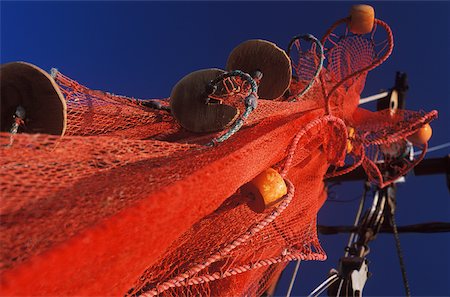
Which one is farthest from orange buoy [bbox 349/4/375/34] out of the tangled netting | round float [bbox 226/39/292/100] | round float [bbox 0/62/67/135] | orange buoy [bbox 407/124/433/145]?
round float [bbox 0/62/67/135]

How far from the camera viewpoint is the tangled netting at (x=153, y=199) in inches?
27.9

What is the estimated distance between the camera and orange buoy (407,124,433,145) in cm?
247

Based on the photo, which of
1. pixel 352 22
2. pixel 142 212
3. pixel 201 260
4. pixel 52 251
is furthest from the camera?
pixel 352 22

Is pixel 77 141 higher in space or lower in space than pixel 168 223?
higher

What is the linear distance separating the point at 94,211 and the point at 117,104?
754mm

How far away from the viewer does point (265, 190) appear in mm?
1165

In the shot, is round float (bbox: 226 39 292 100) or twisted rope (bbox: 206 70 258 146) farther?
round float (bbox: 226 39 292 100)

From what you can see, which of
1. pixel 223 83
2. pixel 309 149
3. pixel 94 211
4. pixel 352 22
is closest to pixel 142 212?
pixel 94 211

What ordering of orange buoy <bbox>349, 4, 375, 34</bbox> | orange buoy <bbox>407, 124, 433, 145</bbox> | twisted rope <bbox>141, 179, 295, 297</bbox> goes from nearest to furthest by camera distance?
twisted rope <bbox>141, 179, 295, 297</bbox> → orange buoy <bbox>349, 4, 375, 34</bbox> → orange buoy <bbox>407, 124, 433, 145</bbox>

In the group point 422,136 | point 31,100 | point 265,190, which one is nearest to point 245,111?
point 265,190

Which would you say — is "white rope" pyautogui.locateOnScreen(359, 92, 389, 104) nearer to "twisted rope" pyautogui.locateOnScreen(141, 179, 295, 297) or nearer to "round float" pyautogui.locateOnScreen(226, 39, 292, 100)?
"round float" pyautogui.locateOnScreen(226, 39, 292, 100)

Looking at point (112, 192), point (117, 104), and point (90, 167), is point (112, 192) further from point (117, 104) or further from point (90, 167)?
point (117, 104)

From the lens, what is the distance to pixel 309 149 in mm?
1593

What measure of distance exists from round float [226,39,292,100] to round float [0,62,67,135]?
0.84 metres
